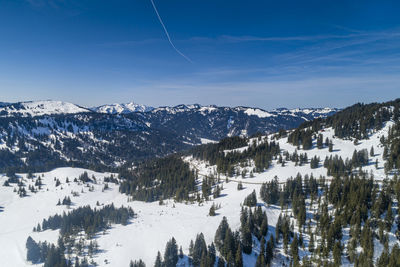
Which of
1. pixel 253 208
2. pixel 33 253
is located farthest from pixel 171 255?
pixel 33 253

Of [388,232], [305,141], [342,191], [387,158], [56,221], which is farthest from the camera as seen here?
[305,141]

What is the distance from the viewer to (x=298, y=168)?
13050 centimetres

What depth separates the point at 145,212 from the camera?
4405 inches

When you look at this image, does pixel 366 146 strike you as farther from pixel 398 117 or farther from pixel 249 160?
pixel 249 160

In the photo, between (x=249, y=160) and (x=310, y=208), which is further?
(x=249, y=160)

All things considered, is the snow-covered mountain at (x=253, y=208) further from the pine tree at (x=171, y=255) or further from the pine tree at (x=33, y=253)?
the pine tree at (x=171, y=255)

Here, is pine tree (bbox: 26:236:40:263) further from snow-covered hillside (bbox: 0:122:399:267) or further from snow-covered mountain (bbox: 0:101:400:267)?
snow-covered mountain (bbox: 0:101:400:267)

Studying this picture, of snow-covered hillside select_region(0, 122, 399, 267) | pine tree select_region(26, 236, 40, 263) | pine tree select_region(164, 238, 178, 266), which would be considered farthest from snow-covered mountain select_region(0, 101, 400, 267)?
pine tree select_region(164, 238, 178, 266)

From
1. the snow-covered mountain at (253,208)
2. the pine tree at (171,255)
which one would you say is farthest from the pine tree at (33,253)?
the pine tree at (171,255)

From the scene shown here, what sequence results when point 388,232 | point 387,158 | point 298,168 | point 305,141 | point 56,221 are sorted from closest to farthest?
point 388,232
point 56,221
point 387,158
point 298,168
point 305,141

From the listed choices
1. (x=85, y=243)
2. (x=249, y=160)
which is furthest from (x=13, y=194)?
(x=249, y=160)

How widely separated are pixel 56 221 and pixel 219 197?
278 feet

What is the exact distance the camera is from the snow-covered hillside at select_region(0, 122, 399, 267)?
7256cm

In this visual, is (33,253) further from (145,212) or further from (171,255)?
(171,255)
